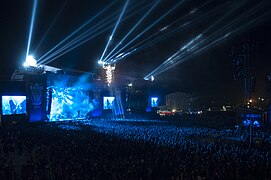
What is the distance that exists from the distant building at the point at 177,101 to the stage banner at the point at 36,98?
125 feet

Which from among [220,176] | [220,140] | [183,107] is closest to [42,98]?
[220,140]

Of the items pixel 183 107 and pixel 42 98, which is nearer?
pixel 42 98

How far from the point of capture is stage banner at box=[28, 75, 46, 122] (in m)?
31.3

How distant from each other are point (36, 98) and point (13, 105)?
134 inches

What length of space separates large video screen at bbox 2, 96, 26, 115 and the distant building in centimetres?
4113

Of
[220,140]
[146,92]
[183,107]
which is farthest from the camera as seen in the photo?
[183,107]

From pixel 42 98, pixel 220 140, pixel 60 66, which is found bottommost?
pixel 220 140

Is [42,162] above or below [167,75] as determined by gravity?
below

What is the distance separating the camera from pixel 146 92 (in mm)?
51750

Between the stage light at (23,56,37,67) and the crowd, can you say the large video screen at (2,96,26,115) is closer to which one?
the stage light at (23,56,37,67)

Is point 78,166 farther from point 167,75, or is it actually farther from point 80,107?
point 167,75

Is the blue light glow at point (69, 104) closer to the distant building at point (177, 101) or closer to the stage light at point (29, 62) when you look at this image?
the stage light at point (29, 62)

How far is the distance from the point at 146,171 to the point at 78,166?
2.80m

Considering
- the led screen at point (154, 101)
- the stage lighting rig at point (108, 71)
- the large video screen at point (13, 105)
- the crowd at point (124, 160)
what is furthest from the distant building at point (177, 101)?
the crowd at point (124, 160)
